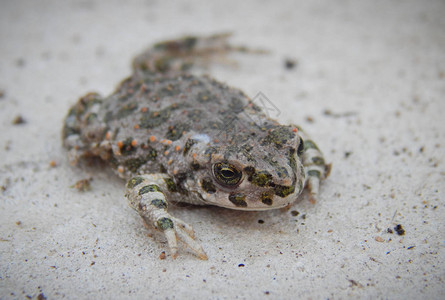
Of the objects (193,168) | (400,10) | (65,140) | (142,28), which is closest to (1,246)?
(65,140)

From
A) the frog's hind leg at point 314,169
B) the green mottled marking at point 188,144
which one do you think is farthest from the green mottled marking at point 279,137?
the green mottled marking at point 188,144

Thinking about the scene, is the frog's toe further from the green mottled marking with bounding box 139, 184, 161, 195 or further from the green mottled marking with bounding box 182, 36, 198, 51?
the green mottled marking with bounding box 182, 36, 198, 51

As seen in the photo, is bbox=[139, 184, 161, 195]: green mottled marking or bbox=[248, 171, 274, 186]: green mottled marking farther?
bbox=[139, 184, 161, 195]: green mottled marking

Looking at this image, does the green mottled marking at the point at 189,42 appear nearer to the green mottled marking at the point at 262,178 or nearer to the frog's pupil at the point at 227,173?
the frog's pupil at the point at 227,173

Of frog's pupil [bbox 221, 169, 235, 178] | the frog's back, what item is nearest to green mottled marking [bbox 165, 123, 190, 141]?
the frog's back

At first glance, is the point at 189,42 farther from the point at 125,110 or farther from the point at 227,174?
the point at 227,174

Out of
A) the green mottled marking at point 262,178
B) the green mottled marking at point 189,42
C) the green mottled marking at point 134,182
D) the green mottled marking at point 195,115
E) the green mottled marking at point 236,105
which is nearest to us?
the green mottled marking at point 262,178

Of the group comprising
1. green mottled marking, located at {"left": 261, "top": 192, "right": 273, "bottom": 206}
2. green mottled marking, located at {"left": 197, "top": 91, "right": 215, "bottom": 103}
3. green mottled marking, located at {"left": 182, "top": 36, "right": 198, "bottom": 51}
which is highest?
green mottled marking, located at {"left": 182, "top": 36, "right": 198, "bottom": 51}

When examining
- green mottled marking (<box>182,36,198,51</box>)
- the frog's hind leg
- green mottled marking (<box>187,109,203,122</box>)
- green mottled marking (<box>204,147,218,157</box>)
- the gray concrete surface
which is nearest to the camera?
the gray concrete surface
